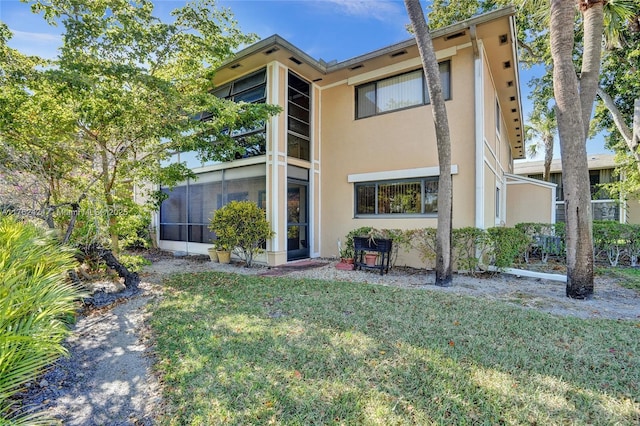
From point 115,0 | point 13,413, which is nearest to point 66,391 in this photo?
point 13,413

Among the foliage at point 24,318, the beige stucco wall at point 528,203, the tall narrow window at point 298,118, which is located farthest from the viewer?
the beige stucco wall at point 528,203

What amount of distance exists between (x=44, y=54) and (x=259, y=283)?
7.20 meters

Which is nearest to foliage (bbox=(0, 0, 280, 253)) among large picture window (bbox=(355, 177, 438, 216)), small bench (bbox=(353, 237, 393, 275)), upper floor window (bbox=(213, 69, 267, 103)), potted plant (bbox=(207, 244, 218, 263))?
upper floor window (bbox=(213, 69, 267, 103))

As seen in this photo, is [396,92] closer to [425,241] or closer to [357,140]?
[357,140]

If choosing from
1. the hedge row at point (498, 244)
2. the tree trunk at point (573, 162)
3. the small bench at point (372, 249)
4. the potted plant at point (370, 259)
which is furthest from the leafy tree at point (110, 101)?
the tree trunk at point (573, 162)

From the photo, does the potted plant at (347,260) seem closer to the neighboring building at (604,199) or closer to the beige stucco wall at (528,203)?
the beige stucco wall at (528,203)

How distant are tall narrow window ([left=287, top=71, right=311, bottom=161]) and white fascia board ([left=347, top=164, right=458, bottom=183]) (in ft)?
6.36

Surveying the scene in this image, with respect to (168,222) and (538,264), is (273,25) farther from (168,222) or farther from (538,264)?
(538,264)

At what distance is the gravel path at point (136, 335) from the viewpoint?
281cm

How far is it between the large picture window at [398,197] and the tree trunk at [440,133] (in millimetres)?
2404

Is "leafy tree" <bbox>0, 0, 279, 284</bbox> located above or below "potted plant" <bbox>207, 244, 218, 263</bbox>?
above

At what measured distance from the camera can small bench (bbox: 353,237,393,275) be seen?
801cm

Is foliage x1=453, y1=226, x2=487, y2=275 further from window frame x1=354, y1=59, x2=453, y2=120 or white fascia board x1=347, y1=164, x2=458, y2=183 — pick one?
window frame x1=354, y1=59, x2=453, y2=120

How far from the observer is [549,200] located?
13.0m
